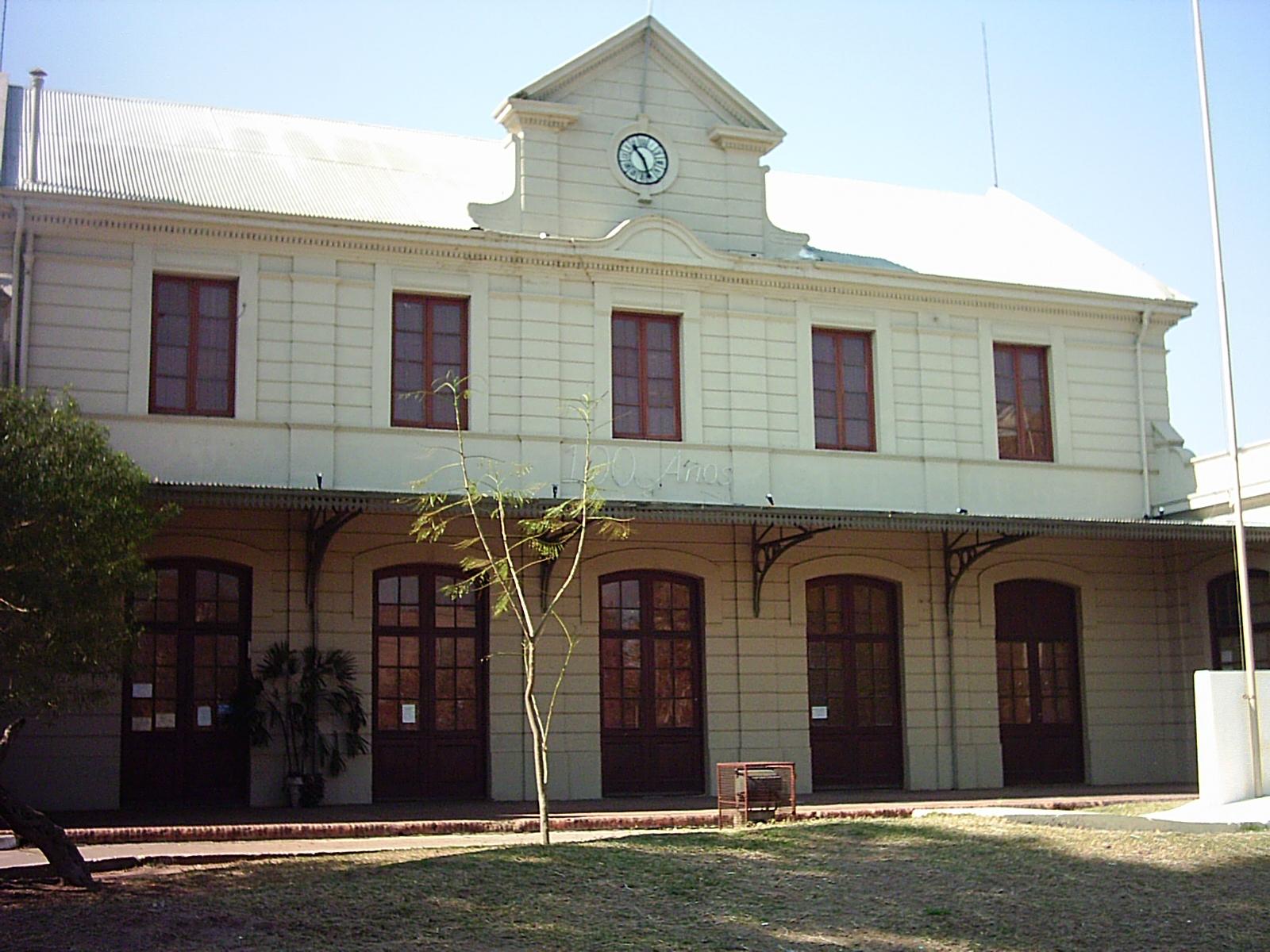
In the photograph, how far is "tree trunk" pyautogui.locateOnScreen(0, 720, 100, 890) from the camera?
10820mm

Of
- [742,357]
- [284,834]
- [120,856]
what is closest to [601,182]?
[742,357]

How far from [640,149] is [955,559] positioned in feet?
23.4

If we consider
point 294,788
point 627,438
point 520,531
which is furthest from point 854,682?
point 294,788

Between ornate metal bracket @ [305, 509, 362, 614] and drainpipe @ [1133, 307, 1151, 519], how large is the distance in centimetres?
1167

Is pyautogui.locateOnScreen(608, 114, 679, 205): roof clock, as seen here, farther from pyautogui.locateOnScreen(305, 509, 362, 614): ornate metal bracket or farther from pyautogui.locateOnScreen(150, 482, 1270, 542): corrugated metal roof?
pyautogui.locateOnScreen(305, 509, 362, 614): ornate metal bracket

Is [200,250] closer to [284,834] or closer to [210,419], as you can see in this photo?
[210,419]

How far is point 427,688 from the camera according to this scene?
19.3m

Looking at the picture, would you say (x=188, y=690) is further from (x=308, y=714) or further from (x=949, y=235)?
(x=949, y=235)

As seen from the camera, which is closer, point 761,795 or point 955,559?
point 761,795

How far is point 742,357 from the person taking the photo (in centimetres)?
2105

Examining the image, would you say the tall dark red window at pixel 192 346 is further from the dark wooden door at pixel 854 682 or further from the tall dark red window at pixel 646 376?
the dark wooden door at pixel 854 682

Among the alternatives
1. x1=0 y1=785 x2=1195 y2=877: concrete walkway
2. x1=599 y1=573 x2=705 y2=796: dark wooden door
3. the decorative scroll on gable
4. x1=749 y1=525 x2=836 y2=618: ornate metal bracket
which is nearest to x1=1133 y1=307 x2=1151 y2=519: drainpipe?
x1=0 y1=785 x2=1195 y2=877: concrete walkway

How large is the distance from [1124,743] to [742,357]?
795cm

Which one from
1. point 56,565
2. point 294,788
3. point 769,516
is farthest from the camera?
point 769,516
